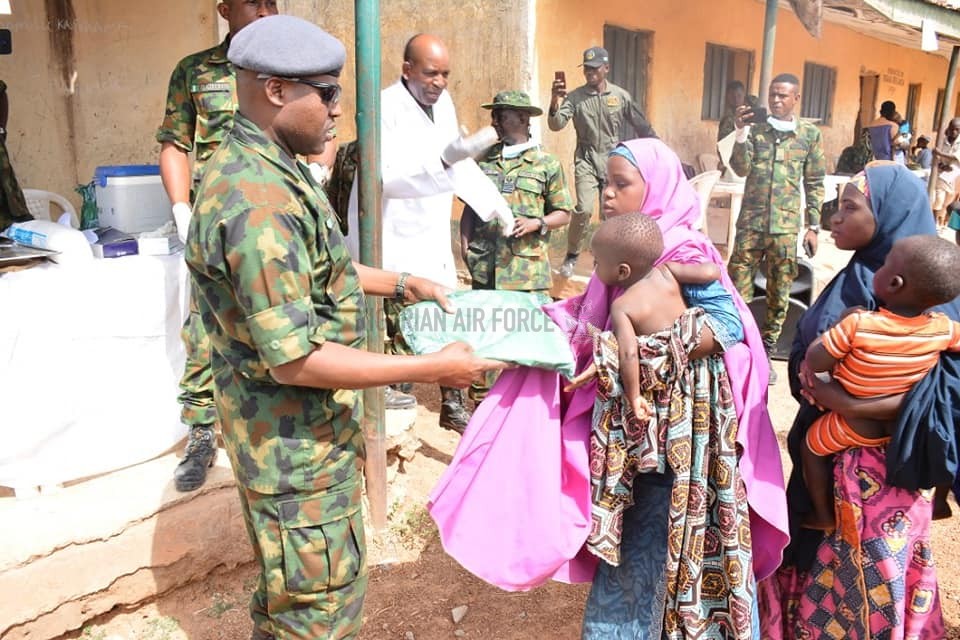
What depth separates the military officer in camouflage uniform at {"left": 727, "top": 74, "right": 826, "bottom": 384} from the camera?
5.50 m

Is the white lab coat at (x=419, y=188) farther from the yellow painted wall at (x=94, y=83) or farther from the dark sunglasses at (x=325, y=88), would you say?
the yellow painted wall at (x=94, y=83)

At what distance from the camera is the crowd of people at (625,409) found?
1718mm

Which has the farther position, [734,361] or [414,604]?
[414,604]

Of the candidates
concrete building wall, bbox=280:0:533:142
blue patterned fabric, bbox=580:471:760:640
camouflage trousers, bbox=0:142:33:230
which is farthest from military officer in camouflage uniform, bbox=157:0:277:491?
concrete building wall, bbox=280:0:533:142

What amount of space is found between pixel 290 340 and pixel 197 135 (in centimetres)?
201

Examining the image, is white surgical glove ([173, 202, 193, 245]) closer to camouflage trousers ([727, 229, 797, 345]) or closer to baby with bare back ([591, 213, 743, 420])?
baby with bare back ([591, 213, 743, 420])

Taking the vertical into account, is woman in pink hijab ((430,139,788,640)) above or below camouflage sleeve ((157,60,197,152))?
below

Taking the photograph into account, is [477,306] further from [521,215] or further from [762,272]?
[762,272]

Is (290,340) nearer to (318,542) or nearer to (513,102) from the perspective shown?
(318,542)

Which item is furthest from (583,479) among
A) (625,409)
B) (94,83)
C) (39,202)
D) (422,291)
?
(94,83)

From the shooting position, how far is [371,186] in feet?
9.73

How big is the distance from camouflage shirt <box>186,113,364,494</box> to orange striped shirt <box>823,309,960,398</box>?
1.28m

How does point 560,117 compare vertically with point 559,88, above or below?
below

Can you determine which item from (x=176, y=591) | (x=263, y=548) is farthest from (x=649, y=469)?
(x=176, y=591)
